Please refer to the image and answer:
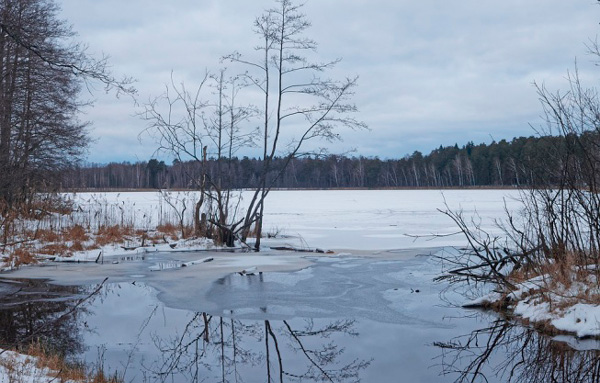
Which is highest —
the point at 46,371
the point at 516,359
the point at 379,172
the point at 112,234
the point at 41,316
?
the point at 379,172

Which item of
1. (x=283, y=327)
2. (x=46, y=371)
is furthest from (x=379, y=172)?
(x=46, y=371)

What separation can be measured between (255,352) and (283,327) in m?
1.13

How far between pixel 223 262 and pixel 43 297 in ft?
17.8

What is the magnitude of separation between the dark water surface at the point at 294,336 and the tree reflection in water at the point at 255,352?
0.04 ft

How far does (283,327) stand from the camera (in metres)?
7.76

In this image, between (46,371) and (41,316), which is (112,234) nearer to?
(41,316)

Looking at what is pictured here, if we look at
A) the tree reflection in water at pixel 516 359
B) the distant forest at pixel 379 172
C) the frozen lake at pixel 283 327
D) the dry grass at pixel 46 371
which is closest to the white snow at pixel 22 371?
the dry grass at pixel 46 371

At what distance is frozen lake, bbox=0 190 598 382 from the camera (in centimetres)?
607

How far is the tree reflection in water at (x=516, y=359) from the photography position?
5.78 m

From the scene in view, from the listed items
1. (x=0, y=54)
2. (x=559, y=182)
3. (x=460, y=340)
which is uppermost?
(x=0, y=54)

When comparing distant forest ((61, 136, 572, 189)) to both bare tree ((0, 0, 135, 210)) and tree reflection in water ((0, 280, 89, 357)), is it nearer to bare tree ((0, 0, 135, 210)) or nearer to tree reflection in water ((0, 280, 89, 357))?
bare tree ((0, 0, 135, 210))

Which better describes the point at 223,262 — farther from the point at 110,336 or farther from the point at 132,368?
the point at 132,368

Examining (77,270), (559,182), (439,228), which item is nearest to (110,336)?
(77,270)

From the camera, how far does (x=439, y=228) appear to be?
21484 mm
